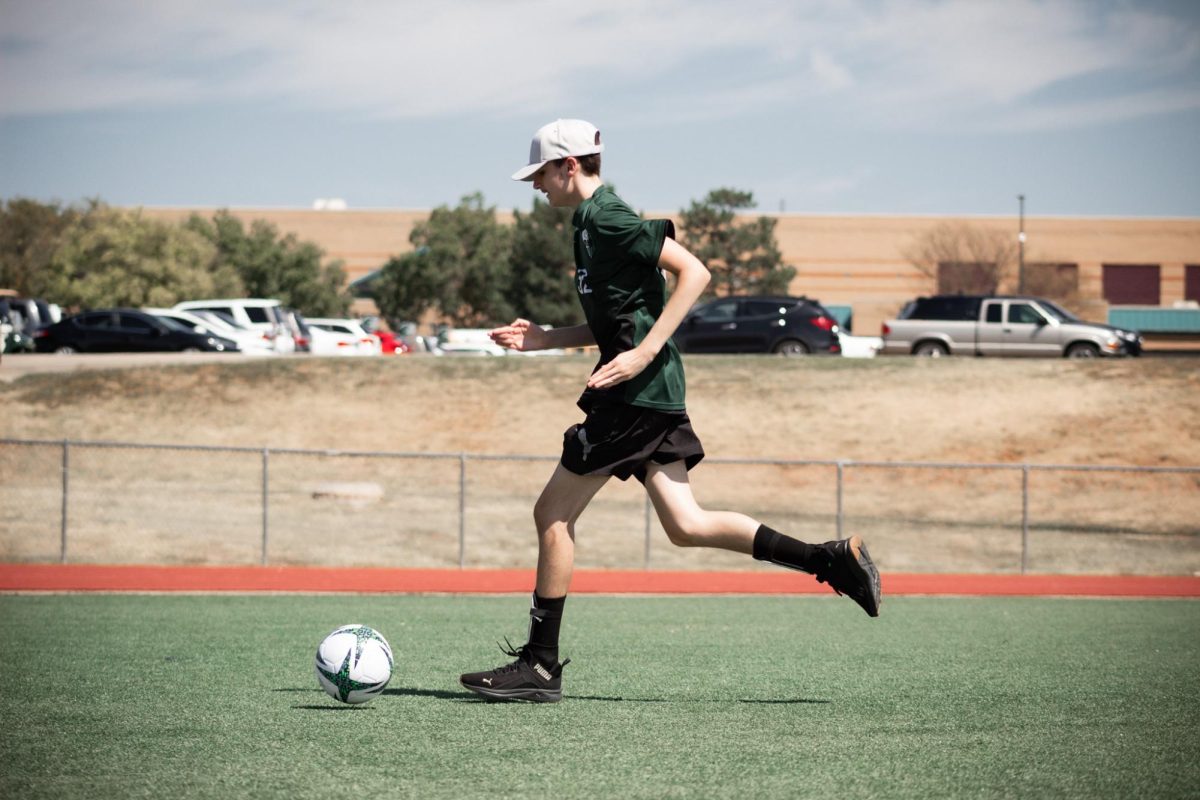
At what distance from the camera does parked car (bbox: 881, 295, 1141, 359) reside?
3092 cm

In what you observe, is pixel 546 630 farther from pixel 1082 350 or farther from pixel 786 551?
pixel 1082 350

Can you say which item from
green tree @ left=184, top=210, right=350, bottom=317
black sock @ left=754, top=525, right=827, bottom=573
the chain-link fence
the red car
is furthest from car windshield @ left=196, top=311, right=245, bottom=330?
black sock @ left=754, top=525, right=827, bottom=573

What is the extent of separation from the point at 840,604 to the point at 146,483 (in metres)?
14.4

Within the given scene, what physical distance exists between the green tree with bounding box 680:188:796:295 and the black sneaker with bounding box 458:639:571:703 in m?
58.9

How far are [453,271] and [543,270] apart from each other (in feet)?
13.5

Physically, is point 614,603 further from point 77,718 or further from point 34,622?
point 77,718

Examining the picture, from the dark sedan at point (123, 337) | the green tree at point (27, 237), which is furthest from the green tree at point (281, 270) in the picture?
the dark sedan at point (123, 337)

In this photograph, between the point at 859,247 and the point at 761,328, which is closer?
the point at 761,328

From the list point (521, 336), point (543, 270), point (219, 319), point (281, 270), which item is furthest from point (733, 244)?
point (521, 336)

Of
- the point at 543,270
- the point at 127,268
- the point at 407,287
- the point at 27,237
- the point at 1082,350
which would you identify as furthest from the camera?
the point at 27,237

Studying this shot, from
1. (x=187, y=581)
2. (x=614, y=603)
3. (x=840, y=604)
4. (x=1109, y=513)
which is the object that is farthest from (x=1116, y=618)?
(x=1109, y=513)

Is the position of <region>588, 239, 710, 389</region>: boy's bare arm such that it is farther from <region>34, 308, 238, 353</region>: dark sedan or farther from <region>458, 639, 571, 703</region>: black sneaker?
<region>34, 308, 238, 353</region>: dark sedan

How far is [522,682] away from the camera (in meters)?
Result: 5.32

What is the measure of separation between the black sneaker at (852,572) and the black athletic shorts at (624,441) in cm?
68
